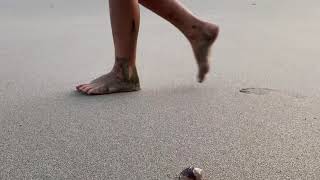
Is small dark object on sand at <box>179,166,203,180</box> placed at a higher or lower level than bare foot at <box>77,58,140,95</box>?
higher

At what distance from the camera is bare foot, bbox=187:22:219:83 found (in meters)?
1.70

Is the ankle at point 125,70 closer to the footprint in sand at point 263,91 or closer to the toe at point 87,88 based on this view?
the toe at point 87,88

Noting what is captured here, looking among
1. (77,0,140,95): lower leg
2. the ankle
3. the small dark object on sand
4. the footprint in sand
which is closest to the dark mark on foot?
(77,0,140,95): lower leg

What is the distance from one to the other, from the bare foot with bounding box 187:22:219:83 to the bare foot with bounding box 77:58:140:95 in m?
0.22

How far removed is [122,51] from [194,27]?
240 millimetres

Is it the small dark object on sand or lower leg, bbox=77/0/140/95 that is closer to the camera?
the small dark object on sand

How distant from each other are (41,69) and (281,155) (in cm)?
A: 124

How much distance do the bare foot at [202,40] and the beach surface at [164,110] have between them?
3.6 inches

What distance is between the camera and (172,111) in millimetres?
1540

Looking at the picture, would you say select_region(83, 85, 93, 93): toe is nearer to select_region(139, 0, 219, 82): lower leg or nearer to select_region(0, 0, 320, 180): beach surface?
select_region(0, 0, 320, 180): beach surface

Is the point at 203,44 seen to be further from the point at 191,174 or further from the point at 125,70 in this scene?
the point at 191,174

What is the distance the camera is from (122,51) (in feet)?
5.70

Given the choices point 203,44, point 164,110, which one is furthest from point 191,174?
point 203,44

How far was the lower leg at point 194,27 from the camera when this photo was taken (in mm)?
1700
